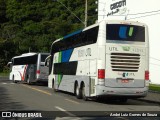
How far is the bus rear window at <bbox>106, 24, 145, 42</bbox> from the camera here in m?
19.5

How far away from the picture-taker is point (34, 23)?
301ft

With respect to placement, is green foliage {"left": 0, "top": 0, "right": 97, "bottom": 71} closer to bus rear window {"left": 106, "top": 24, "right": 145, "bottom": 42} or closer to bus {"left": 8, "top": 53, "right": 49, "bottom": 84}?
bus {"left": 8, "top": 53, "right": 49, "bottom": 84}

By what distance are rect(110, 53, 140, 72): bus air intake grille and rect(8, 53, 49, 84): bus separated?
63.7 ft

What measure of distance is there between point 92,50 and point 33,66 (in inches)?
795

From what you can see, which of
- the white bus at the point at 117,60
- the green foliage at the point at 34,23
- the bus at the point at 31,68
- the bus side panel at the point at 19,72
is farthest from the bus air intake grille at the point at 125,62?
the green foliage at the point at 34,23

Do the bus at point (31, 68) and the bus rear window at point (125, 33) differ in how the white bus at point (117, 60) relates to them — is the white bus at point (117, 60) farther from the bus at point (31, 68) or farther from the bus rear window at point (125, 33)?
the bus at point (31, 68)

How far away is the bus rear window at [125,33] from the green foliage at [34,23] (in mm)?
62072

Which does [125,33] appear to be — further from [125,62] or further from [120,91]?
[120,91]

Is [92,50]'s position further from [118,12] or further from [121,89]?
[118,12]

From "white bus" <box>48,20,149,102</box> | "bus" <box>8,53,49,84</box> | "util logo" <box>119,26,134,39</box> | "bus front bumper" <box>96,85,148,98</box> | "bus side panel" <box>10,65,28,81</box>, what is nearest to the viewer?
"bus front bumper" <box>96,85,148,98</box>

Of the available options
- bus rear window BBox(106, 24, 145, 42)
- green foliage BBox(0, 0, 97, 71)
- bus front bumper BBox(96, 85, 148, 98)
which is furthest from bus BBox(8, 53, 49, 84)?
green foliage BBox(0, 0, 97, 71)

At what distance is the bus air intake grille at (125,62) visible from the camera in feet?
63.9

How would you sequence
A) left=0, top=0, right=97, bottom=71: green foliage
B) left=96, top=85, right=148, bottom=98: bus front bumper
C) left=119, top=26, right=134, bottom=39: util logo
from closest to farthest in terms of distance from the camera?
left=96, top=85, right=148, bottom=98: bus front bumper, left=119, top=26, right=134, bottom=39: util logo, left=0, top=0, right=97, bottom=71: green foliage

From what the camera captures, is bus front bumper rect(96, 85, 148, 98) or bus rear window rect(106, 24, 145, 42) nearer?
bus front bumper rect(96, 85, 148, 98)
